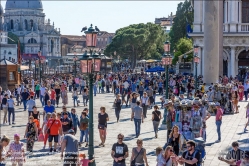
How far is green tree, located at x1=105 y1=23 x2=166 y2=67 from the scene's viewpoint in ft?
348

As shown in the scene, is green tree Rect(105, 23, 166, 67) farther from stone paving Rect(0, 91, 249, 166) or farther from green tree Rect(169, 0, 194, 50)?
stone paving Rect(0, 91, 249, 166)

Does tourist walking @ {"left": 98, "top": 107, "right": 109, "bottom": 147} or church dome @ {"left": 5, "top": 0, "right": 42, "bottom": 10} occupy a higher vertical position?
church dome @ {"left": 5, "top": 0, "right": 42, "bottom": 10}

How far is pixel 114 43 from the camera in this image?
109 meters

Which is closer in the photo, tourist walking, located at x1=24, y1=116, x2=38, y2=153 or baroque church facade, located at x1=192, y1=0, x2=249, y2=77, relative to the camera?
tourist walking, located at x1=24, y1=116, x2=38, y2=153

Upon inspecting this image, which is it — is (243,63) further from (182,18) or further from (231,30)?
(182,18)

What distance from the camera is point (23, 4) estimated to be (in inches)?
7781

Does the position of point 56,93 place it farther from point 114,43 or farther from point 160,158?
point 114,43

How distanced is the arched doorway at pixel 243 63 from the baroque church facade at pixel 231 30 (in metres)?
0.33

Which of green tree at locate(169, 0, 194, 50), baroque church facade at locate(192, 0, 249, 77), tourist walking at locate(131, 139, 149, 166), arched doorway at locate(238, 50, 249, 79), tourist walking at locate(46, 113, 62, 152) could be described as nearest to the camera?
tourist walking at locate(131, 139, 149, 166)

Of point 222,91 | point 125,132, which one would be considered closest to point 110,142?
point 125,132

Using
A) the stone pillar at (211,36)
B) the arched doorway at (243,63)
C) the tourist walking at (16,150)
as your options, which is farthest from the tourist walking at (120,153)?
the arched doorway at (243,63)

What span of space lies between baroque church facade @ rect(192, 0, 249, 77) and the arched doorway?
0.33 meters

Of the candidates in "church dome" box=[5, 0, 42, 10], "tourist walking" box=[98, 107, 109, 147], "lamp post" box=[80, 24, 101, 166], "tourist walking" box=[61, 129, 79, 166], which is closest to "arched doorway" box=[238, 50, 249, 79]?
"tourist walking" box=[98, 107, 109, 147]

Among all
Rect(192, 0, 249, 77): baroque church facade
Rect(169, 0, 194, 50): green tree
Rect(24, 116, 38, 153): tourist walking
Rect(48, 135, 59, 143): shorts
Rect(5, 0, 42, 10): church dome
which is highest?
Rect(5, 0, 42, 10): church dome
